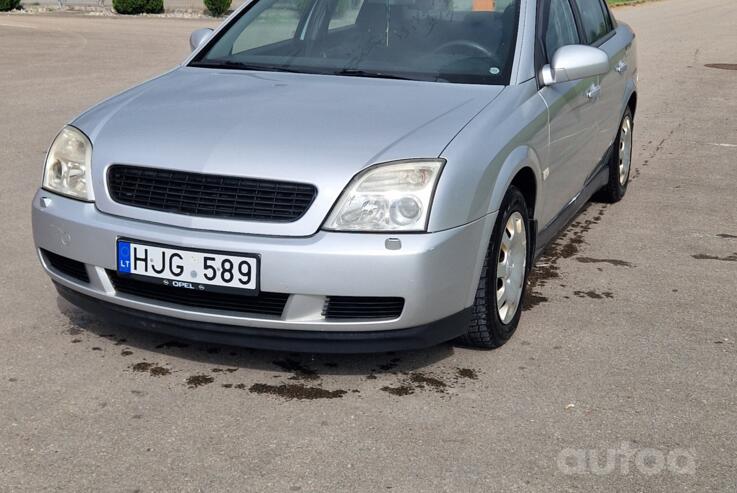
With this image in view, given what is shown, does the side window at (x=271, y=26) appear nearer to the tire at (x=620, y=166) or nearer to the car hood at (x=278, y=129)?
the car hood at (x=278, y=129)

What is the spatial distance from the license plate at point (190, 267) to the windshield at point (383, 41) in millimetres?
1409

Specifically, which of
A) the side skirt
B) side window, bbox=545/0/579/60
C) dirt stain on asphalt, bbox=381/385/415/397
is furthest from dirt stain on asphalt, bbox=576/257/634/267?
dirt stain on asphalt, bbox=381/385/415/397

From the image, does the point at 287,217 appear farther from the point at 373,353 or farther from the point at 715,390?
the point at 715,390

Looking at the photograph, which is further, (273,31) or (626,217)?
(626,217)

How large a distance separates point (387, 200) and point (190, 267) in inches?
29.0

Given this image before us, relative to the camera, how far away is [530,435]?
3703 mm

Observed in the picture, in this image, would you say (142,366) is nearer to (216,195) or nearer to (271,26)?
(216,195)

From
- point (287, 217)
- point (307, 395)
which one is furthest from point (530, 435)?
point (287, 217)

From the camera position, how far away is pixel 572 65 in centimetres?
486

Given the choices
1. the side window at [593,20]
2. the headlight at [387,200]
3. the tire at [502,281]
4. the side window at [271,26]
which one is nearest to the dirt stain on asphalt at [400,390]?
the tire at [502,281]

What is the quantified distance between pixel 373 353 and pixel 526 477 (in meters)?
1.15

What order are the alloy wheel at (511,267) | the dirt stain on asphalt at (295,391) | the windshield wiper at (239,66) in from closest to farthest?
the dirt stain on asphalt at (295,391)
the alloy wheel at (511,267)
the windshield wiper at (239,66)

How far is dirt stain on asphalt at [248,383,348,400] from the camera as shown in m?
3.98

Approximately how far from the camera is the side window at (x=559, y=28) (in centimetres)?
531
